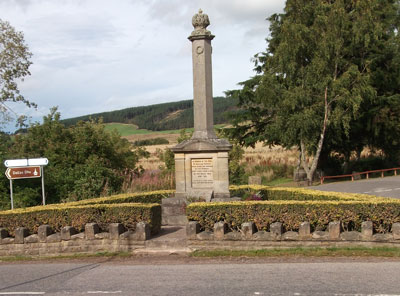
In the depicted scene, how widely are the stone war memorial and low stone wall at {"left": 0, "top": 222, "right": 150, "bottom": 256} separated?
3.00 m

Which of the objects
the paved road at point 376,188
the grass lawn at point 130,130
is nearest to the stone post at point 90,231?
the paved road at point 376,188

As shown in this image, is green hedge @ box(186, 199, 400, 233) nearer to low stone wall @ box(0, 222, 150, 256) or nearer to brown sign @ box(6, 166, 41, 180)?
low stone wall @ box(0, 222, 150, 256)

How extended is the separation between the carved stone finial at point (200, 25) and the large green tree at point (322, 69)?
1521cm

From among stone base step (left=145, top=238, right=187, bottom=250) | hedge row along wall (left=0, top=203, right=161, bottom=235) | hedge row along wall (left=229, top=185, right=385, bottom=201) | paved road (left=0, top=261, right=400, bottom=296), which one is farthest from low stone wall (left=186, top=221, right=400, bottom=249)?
hedge row along wall (left=229, top=185, right=385, bottom=201)

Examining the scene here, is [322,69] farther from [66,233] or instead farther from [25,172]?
[66,233]

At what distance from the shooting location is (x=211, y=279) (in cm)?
688

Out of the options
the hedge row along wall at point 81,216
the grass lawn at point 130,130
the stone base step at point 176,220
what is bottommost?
the stone base step at point 176,220

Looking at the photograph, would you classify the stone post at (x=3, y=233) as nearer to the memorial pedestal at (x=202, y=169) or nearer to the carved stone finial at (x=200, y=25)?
the memorial pedestal at (x=202, y=169)

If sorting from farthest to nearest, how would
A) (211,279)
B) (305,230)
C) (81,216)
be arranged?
(81,216)
(305,230)
(211,279)

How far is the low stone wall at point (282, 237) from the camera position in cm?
858

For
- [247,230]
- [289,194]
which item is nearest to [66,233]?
[247,230]

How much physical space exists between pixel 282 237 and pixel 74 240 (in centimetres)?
471

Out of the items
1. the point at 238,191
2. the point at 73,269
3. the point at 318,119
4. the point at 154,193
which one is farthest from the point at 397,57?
the point at 73,269

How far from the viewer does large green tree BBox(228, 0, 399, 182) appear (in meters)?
26.3
